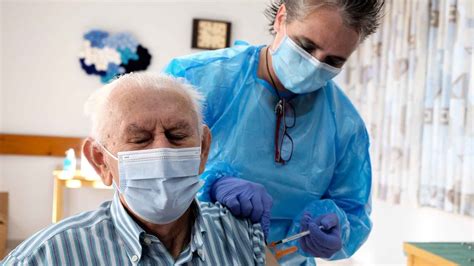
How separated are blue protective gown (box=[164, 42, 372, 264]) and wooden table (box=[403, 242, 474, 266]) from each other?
698mm

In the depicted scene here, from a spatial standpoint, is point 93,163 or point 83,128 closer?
point 93,163

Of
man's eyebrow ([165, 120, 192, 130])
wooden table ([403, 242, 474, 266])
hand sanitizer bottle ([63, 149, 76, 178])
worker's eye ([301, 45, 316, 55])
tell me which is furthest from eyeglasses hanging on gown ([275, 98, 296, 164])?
hand sanitizer bottle ([63, 149, 76, 178])

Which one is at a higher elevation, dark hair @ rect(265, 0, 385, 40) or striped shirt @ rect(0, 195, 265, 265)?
dark hair @ rect(265, 0, 385, 40)

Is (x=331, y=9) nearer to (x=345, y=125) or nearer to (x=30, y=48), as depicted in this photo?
(x=345, y=125)

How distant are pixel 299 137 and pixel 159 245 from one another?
0.54m

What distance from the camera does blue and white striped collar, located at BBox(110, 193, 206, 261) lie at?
3.64 feet

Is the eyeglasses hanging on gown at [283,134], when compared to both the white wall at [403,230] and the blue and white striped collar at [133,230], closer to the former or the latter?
the blue and white striped collar at [133,230]

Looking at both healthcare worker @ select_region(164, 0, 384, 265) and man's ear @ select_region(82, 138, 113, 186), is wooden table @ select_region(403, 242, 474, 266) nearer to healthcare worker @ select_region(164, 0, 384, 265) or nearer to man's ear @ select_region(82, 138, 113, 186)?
healthcare worker @ select_region(164, 0, 384, 265)

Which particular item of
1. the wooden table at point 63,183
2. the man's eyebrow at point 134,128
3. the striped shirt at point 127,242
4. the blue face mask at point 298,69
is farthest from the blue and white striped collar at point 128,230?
the wooden table at point 63,183

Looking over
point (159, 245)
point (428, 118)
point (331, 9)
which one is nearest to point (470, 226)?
point (428, 118)

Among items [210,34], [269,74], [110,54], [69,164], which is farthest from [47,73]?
[269,74]

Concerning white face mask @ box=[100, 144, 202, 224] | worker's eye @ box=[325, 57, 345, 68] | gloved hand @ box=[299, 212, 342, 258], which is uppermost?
worker's eye @ box=[325, 57, 345, 68]

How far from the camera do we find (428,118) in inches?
132

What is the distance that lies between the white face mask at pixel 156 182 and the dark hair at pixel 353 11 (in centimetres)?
49
